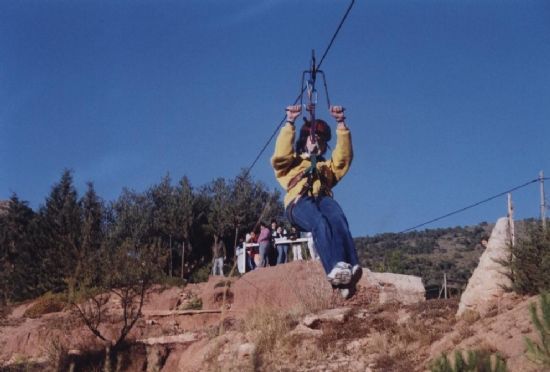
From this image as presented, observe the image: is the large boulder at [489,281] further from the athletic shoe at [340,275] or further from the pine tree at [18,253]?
the pine tree at [18,253]

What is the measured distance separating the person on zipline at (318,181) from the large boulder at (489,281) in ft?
20.1

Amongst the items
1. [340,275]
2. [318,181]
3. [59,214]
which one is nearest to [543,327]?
[340,275]

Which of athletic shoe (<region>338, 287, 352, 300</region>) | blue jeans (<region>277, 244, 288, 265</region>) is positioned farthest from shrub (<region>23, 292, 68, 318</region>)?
athletic shoe (<region>338, 287, 352, 300</region>)

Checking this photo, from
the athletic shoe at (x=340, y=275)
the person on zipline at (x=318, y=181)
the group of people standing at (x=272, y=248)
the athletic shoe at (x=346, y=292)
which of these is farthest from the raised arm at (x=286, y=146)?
the group of people standing at (x=272, y=248)

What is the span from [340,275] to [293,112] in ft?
4.41

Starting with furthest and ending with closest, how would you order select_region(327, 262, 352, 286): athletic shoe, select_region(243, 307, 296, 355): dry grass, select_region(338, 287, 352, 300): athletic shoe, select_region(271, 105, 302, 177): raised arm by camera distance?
select_region(243, 307, 296, 355): dry grass
select_region(271, 105, 302, 177): raised arm
select_region(338, 287, 352, 300): athletic shoe
select_region(327, 262, 352, 286): athletic shoe

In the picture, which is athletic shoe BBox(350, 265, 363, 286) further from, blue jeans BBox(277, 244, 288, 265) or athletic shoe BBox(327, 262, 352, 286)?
blue jeans BBox(277, 244, 288, 265)

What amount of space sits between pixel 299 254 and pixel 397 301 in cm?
493

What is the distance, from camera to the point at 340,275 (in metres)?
5.18

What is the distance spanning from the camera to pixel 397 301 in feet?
49.5

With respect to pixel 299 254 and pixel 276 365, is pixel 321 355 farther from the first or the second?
pixel 299 254

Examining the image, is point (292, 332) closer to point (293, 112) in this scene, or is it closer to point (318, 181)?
point (318, 181)

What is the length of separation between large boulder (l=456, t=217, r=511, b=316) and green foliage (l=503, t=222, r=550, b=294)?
184 mm

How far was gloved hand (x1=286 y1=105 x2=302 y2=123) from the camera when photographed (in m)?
5.69
